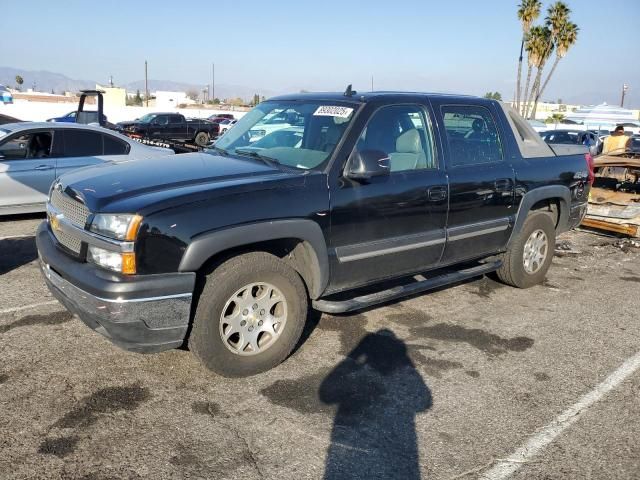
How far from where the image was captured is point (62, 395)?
331 centimetres

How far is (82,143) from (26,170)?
35.7 inches

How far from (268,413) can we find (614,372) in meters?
2.56

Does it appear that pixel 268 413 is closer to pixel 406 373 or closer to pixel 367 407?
pixel 367 407

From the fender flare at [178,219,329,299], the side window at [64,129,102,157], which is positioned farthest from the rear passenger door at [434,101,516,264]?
the side window at [64,129,102,157]

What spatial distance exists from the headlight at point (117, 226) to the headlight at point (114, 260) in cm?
9

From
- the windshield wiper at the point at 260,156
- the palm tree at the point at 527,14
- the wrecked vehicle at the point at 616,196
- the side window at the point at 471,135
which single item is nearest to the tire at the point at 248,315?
the windshield wiper at the point at 260,156

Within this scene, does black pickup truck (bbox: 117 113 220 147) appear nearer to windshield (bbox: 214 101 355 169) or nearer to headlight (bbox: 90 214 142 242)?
windshield (bbox: 214 101 355 169)

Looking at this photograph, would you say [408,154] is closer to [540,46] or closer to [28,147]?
[28,147]

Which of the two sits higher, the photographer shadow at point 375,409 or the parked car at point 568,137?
the parked car at point 568,137

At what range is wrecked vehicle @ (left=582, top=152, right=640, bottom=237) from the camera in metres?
8.42

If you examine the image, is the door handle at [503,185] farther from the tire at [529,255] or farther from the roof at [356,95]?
the roof at [356,95]

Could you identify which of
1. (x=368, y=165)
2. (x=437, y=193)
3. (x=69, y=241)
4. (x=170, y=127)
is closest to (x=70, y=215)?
(x=69, y=241)

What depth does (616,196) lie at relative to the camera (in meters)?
9.56

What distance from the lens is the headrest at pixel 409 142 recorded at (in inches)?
170
